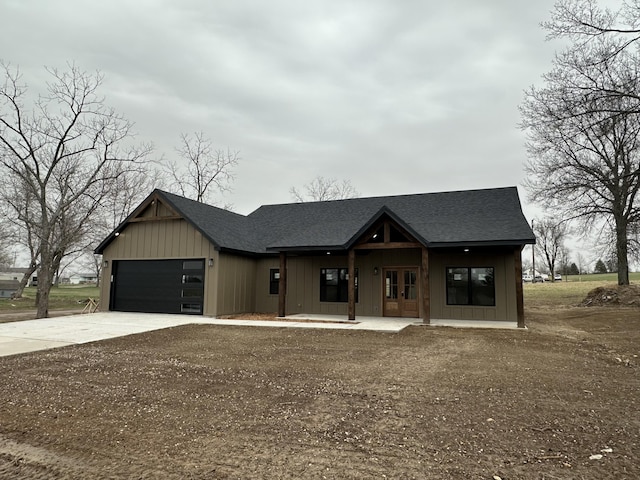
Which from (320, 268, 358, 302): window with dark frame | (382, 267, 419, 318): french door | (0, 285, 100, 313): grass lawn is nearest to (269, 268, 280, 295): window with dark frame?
(320, 268, 358, 302): window with dark frame

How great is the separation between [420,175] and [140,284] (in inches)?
749

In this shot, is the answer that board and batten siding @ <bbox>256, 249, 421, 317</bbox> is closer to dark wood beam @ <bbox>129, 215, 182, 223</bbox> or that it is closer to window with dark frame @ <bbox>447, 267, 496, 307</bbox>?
window with dark frame @ <bbox>447, 267, 496, 307</bbox>

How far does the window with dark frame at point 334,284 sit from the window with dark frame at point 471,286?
360cm

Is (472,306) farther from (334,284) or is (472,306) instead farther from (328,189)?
(328,189)

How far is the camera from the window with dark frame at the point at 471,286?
14031mm

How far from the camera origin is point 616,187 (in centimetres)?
2069

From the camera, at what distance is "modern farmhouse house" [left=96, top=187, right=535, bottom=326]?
13.7 meters

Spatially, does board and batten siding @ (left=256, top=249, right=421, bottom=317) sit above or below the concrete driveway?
above

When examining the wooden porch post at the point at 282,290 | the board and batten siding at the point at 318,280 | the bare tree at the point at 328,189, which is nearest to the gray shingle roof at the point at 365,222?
the wooden porch post at the point at 282,290

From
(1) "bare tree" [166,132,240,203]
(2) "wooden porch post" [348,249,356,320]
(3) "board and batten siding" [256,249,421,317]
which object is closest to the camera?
(2) "wooden porch post" [348,249,356,320]

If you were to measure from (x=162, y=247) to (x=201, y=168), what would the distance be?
18.0m

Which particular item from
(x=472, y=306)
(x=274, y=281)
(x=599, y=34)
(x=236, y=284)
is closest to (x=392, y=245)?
(x=472, y=306)

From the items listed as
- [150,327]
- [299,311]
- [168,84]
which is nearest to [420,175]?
[299,311]

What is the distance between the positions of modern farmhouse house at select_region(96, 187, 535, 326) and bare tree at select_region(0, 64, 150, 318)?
3065 mm
